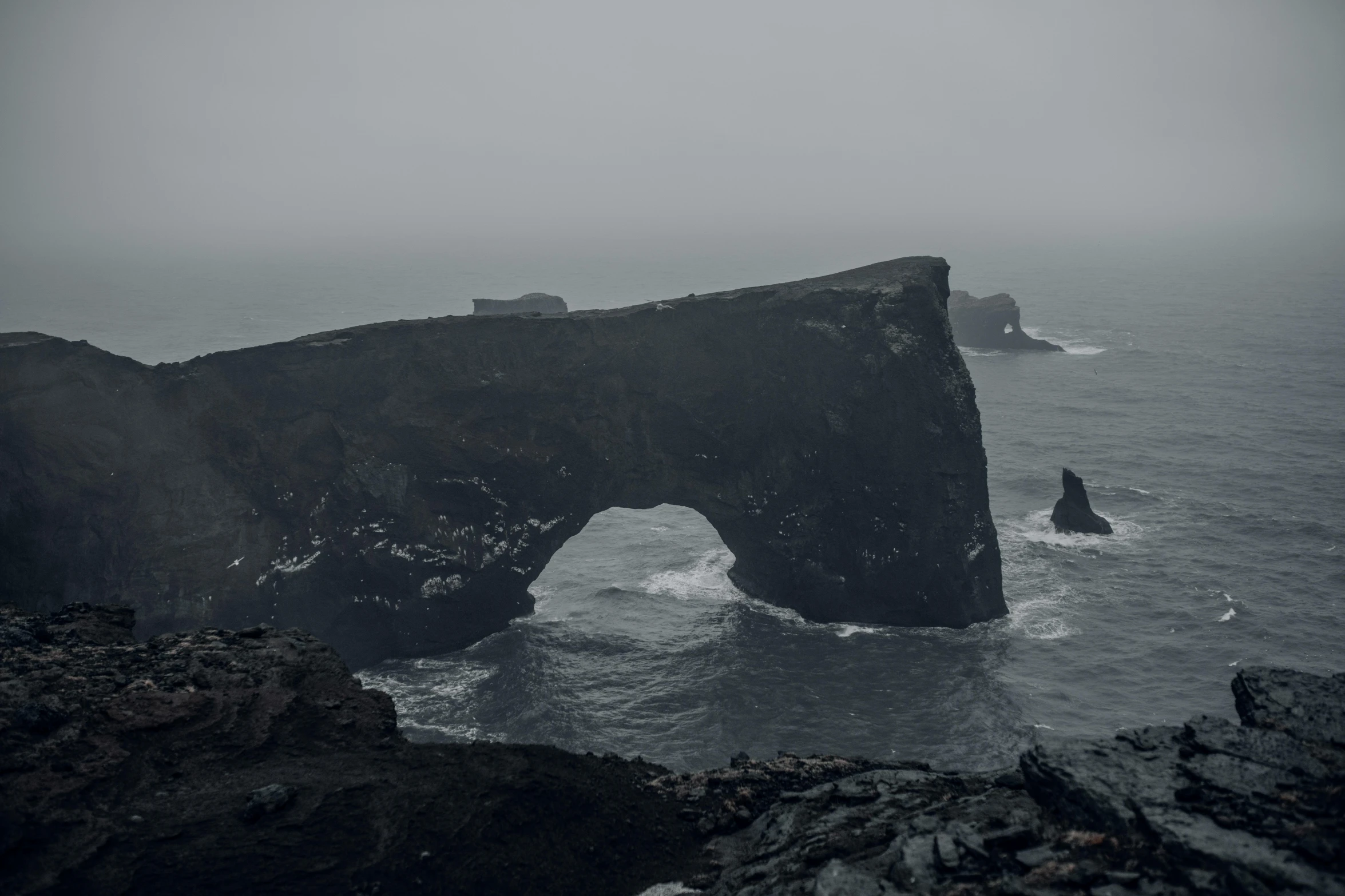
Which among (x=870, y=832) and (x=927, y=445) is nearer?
(x=870, y=832)

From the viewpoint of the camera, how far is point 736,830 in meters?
25.1

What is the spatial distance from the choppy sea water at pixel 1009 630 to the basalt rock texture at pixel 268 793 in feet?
53.3

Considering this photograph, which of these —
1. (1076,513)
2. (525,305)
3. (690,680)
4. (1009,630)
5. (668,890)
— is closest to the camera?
(668,890)

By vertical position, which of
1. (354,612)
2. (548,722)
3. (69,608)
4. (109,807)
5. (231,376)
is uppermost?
(231,376)

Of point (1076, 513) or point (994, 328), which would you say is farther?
point (994, 328)

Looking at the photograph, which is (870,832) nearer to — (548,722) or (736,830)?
(736,830)

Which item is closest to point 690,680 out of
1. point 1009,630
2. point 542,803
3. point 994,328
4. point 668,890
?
point 1009,630

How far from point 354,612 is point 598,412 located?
18.1 m

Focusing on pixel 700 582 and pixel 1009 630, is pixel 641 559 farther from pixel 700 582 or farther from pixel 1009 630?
pixel 1009 630

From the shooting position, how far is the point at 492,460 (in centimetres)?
5547

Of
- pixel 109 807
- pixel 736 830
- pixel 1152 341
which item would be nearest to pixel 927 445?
pixel 736 830

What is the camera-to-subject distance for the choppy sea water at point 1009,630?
44312 millimetres

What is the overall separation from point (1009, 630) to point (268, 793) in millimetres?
42239

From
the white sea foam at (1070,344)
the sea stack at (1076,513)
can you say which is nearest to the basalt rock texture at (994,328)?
the white sea foam at (1070,344)
